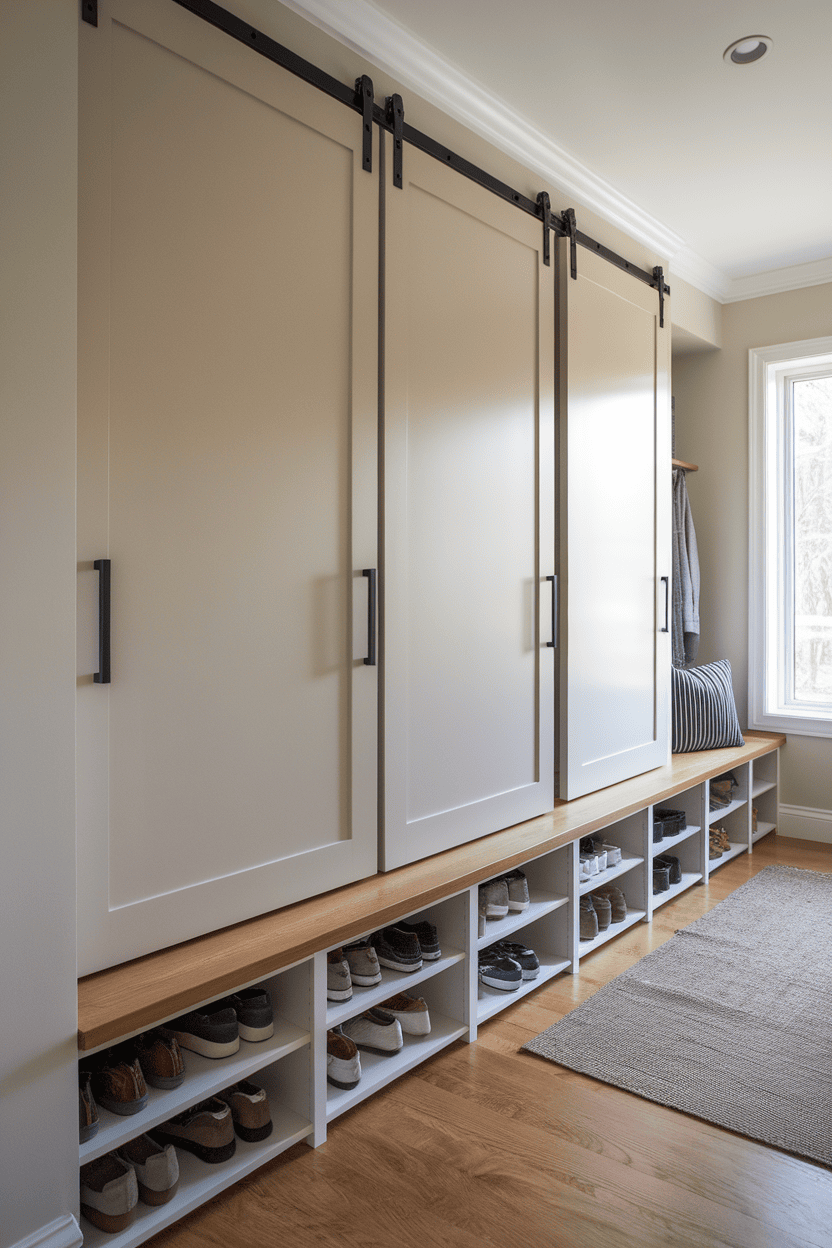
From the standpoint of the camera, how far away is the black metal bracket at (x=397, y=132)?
2.05 meters

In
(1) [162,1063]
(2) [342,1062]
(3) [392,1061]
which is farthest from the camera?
(3) [392,1061]

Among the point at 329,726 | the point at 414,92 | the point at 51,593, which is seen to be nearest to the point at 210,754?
the point at 329,726

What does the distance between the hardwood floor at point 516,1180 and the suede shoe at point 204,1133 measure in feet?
0.27

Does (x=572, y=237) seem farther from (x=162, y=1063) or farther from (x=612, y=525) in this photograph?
(x=162, y=1063)

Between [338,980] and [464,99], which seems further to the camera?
[464,99]

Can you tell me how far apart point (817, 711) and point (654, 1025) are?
225cm

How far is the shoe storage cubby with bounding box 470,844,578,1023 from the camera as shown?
235 centimetres

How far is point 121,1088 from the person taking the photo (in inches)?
56.6

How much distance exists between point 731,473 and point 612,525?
1.44m

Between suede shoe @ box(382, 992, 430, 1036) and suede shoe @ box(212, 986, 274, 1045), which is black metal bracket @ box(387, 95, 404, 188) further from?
suede shoe @ box(382, 992, 430, 1036)

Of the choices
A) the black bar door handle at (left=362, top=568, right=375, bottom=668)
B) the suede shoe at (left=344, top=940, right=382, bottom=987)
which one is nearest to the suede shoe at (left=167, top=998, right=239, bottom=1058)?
→ the suede shoe at (left=344, top=940, right=382, bottom=987)

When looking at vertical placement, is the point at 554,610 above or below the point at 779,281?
below

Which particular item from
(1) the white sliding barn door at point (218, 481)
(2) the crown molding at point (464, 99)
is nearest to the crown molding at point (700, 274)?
(2) the crown molding at point (464, 99)

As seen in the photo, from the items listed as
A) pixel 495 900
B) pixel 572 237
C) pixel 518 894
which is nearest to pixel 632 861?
pixel 518 894
